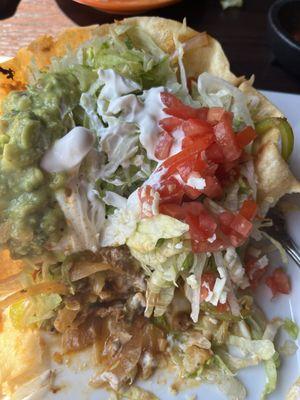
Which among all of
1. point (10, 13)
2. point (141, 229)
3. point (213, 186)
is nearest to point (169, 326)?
point (141, 229)

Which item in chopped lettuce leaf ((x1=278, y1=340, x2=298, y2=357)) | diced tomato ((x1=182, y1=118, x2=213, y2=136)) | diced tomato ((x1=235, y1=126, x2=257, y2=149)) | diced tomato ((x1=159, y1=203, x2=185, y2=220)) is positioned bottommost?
chopped lettuce leaf ((x1=278, y1=340, x2=298, y2=357))

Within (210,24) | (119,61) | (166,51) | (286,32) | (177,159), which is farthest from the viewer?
(210,24)

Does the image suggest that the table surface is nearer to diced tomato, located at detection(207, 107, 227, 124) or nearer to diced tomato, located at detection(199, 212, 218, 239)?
diced tomato, located at detection(207, 107, 227, 124)

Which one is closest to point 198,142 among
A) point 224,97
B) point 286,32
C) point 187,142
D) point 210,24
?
point 187,142

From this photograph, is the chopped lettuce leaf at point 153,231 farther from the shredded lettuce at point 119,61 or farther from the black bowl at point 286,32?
the black bowl at point 286,32

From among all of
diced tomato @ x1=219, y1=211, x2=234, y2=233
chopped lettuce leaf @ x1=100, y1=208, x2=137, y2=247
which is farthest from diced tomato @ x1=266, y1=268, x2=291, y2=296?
chopped lettuce leaf @ x1=100, y1=208, x2=137, y2=247

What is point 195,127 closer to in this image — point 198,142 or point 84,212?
point 198,142
